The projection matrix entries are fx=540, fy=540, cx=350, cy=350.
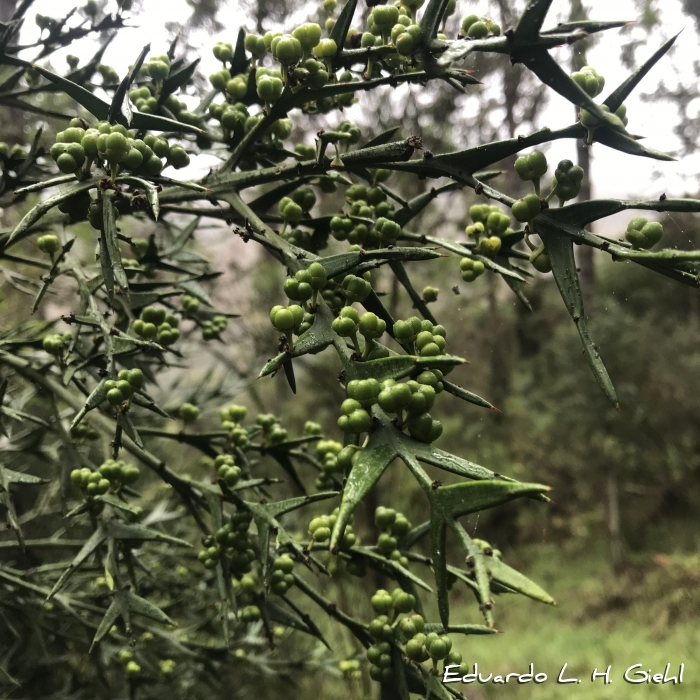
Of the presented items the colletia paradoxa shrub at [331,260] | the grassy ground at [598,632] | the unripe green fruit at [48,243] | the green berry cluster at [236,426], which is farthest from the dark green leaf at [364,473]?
the grassy ground at [598,632]

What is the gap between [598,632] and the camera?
2691 millimetres

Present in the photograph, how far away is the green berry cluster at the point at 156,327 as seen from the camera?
679 millimetres

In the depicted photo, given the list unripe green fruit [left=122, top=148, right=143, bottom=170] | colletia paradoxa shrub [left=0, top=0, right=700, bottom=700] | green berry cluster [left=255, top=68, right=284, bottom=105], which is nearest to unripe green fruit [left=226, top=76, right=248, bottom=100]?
colletia paradoxa shrub [left=0, top=0, right=700, bottom=700]

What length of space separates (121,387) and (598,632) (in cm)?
296

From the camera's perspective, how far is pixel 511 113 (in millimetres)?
3818

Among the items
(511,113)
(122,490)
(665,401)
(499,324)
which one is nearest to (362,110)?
(511,113)

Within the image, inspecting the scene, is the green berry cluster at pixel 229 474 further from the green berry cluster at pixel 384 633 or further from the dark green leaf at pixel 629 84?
the dark green leaf at pixel 629 84

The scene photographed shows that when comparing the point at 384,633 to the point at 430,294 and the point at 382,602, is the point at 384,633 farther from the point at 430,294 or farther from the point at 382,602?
the point at 430,294

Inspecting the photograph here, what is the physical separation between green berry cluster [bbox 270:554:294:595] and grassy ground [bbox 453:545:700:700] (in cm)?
145

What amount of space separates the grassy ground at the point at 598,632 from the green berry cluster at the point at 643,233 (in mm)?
1748

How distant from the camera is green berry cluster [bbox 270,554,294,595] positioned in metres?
0.66

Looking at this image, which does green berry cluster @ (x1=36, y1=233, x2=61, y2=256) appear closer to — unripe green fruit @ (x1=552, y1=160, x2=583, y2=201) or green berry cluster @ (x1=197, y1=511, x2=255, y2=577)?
green berry cluster @ (x1=197, y1=511, x2=255, y2=577)

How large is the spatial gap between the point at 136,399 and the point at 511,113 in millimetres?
3933

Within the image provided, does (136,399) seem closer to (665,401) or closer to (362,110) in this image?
(362,110)
